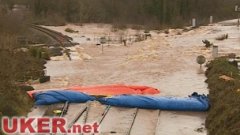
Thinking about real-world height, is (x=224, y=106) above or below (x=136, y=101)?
above

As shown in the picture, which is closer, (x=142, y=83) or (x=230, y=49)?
(x=142, y=83)

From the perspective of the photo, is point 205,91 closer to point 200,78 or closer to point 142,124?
point 200,78

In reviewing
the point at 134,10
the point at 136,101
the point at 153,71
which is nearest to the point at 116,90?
the point at 136,101

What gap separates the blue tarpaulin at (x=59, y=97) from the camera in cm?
1564

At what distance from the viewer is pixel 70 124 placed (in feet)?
43.5

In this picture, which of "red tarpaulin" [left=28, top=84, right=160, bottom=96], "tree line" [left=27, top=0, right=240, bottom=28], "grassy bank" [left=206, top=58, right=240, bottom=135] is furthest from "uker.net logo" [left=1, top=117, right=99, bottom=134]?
"tree line" [left=27, top=0, right=240, bottom=28]

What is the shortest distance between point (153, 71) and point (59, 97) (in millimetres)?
9884

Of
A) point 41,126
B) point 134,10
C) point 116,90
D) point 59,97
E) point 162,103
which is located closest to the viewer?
point 41,126

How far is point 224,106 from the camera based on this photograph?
1316 cm

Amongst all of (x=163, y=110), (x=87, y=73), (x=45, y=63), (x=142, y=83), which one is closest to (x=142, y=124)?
(x=163, y=110)

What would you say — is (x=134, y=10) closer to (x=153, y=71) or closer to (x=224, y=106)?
(x=153, y=71)

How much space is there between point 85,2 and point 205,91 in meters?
56.3

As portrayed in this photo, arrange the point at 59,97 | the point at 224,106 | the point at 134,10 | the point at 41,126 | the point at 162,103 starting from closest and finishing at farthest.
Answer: the point at 41,126 → the point at 224,106 → the point at 162,103 → the point at 59,97 → the point at 134,10

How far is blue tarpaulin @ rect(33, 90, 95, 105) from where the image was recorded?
616 inches
